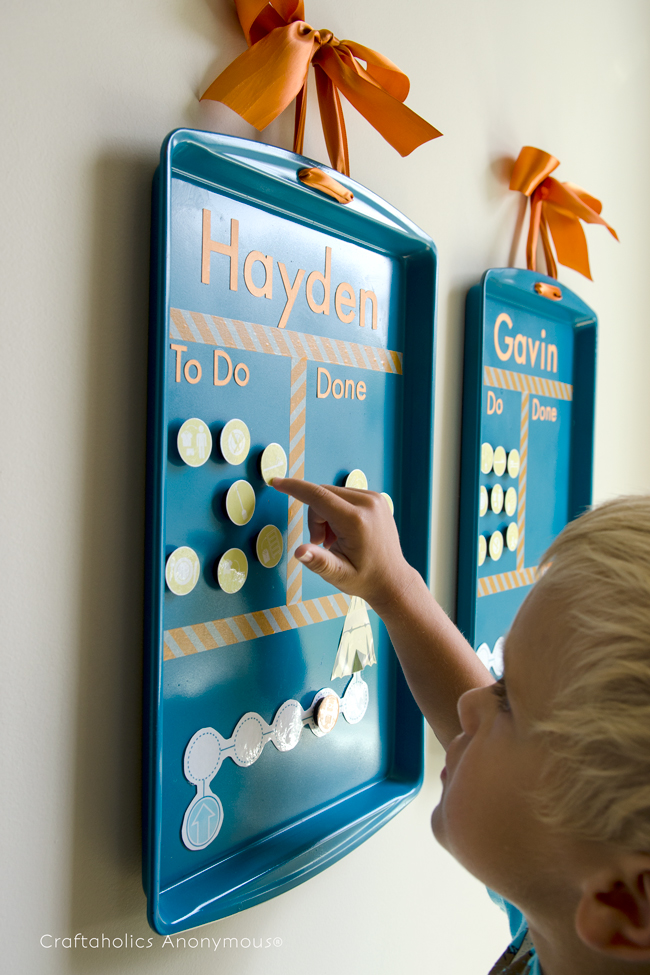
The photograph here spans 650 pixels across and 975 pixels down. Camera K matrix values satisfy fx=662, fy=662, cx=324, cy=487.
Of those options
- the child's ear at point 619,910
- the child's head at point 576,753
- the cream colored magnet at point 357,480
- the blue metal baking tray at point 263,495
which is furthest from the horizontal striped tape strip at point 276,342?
the child's ear at point 619,910

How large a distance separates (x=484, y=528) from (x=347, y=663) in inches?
13.1

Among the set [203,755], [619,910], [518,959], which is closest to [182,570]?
[203,755]

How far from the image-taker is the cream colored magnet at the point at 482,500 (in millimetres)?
958

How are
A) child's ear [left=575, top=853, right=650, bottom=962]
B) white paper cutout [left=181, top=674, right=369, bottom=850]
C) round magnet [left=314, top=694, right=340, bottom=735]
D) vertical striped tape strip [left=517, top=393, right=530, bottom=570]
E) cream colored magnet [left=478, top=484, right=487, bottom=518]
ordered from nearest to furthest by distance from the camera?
1. child's ear [left=575, top=853, right=650, bottom=962]
2. white paper cutout [left=181, top=674, right=369, bottom=850]
3. round magnet [left=314, top=694, right=340, bottom=735]
4. cream colored magnet [left=478, top=484, right=487, bottom=518]
5. vertical striped tape strip [left=517, top=393, right=530, bottom=570]

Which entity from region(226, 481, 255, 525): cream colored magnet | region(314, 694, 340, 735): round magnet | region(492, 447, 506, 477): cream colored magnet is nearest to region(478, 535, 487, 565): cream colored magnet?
region(492, 447, 506, 477): cream colored magnet

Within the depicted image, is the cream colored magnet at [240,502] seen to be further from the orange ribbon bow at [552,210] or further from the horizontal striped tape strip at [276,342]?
the orange ribbon bow at [552,210]

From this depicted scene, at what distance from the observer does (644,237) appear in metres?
1.51

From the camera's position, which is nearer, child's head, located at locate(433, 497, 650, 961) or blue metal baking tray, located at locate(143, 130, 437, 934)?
child's head, located at locate(433, 497, 650, 961)

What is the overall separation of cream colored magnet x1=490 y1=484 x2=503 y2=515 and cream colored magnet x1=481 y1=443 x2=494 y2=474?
32 millimetres

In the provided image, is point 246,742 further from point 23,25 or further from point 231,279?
point 23,25

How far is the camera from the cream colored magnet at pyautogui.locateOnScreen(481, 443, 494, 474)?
0.97 m

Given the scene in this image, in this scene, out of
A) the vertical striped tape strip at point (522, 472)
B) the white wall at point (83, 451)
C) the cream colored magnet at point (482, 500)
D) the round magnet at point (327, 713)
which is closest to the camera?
the white wall at point (83, 451)

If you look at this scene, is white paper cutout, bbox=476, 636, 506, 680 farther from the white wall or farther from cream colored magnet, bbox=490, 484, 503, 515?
the white wall

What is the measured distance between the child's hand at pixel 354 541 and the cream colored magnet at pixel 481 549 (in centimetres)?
25
